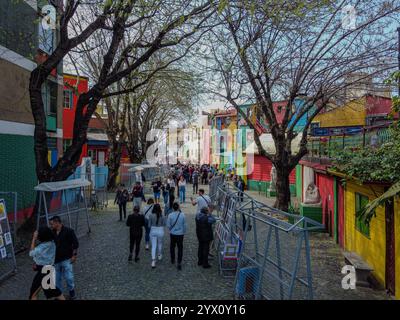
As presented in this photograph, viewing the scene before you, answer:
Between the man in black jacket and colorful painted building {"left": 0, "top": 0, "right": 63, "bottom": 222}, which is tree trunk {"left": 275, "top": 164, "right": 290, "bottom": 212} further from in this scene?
the man in black jacket

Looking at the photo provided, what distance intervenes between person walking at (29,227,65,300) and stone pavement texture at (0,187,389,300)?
122cm

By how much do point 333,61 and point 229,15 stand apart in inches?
164

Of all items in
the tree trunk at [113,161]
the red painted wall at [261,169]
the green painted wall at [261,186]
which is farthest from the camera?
the red painted wall at [261,169]

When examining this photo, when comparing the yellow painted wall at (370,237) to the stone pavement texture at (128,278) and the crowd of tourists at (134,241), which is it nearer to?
the stone pavement texture at (128,278)

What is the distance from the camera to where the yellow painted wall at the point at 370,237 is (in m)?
8.16

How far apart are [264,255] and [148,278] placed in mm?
3173

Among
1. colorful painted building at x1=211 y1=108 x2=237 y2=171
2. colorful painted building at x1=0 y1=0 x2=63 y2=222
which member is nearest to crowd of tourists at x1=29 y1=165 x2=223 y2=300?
colorful painted building at x1=0 y1=0 x2=63 y2=222

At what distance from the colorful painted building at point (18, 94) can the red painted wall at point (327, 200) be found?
11.5 meters

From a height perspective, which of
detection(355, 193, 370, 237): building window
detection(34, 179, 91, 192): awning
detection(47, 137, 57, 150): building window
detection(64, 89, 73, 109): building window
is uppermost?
detection(64, 89, 73, 109): building window

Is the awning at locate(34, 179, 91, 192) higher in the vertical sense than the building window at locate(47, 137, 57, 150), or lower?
lower

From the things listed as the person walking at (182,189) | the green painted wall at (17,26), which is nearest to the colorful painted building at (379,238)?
the person walking at (182,189)

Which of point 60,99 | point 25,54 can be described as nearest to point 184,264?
point 25,54

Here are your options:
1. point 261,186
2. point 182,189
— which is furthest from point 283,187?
point 261,186

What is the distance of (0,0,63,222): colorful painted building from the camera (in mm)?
12891
